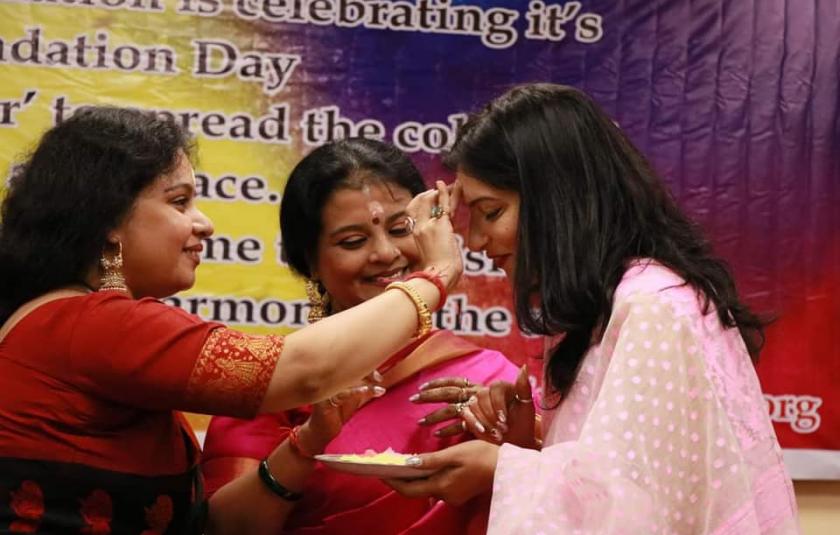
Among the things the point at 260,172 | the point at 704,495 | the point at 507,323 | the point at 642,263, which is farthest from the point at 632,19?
the point at 704,495

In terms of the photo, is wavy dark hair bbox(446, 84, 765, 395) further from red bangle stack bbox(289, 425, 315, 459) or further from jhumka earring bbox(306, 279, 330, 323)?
jhumka earring bbox(306, 279, 330, 323)

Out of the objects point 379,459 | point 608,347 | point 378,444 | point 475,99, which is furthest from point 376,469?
point 475,99

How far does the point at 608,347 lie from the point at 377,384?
79 cm

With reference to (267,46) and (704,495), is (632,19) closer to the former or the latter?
(267,46)

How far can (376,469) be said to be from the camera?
1.80m

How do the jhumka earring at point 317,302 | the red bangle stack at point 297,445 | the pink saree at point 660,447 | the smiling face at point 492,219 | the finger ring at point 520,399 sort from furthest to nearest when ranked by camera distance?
the jhumka earring at point 317,302 → the red bangle stack at point 297,445 → the finger ring at point 520,399 → the smiling face at point 492,219 → the pink saree at point 660,447

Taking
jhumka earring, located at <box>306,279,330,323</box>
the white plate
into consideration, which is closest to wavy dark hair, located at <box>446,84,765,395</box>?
the white plate

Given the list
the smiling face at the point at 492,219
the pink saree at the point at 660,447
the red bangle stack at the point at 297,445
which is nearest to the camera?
the pink saree at the point at 660,447

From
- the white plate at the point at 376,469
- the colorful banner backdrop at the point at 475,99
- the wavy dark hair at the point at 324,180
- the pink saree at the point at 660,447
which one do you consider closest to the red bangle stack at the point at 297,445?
the white plate at the point at 376,469

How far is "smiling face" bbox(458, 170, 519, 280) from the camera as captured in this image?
6.27 ft

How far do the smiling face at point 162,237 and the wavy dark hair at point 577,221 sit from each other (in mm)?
537

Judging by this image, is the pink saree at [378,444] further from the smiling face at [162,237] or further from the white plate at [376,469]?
the smiling face at [162,237]

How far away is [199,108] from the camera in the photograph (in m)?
3.05

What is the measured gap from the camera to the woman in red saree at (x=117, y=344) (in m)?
1.83
